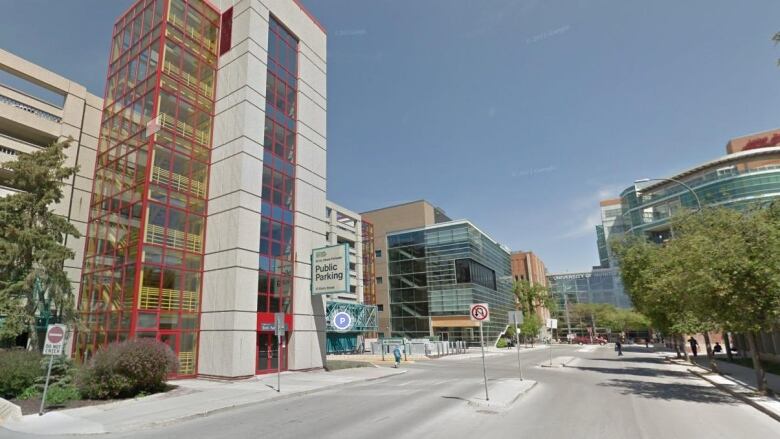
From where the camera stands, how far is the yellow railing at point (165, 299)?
66.5 feet

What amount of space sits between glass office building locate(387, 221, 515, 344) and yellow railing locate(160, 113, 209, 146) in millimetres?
44992

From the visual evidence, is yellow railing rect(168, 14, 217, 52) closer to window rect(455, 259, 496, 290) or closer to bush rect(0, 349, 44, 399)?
bush rect(0, 349, 44, 399)

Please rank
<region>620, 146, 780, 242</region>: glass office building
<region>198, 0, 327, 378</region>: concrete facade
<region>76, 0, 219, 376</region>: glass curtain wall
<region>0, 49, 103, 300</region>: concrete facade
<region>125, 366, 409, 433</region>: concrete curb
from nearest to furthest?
<region>125, 366, 409, 433</region>: concrete curb < <region>76, 0, 219, 376</region>: glass curtain wall < <region>198, 0, 327, 378</region>: concrete facade < <region>0, 49, 103, 300</region>: concrete facade < <region>620, 146, 780, 242</region>: glass office building

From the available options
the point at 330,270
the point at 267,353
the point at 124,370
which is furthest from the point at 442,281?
the point at 124,370

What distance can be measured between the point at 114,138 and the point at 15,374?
15956 mm

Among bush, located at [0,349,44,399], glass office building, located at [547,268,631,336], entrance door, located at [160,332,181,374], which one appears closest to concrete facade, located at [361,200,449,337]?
entrance door, located at [160,332,181,374]

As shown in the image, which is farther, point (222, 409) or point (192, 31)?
point (192, 31)

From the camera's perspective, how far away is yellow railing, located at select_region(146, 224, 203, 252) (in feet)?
69.8

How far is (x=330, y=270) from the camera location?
24266 mm

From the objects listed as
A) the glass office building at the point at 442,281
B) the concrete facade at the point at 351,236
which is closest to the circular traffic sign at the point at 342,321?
the glass office building at the point at 442,281

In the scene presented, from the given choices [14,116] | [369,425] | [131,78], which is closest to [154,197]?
[131,78]

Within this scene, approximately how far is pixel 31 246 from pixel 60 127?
13317mm

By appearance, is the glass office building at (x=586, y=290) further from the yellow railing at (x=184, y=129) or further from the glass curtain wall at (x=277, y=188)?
the yellow railing at (x=184, y=129)

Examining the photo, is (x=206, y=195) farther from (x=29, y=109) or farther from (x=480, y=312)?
(x=480, y=312)
